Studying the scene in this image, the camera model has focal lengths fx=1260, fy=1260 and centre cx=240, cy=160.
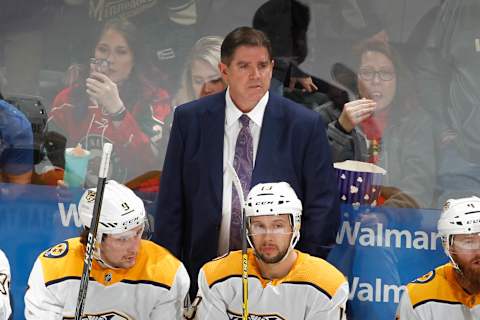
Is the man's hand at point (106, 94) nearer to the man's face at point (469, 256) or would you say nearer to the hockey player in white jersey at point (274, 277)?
the hockey player in white jersey at point (274, 277)

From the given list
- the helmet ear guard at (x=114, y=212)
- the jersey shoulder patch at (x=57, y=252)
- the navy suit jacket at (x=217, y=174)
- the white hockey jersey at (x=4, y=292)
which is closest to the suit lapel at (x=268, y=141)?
the navy suit jacket at (x=217, y=174)

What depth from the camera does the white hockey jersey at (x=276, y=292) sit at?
190 inches

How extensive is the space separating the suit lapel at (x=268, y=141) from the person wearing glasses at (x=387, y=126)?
430mm

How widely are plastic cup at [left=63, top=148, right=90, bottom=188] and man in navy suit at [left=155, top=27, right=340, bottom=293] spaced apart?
2.25 feet

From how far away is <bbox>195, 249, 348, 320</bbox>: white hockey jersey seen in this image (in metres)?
4.82

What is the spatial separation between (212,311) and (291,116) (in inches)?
40.2

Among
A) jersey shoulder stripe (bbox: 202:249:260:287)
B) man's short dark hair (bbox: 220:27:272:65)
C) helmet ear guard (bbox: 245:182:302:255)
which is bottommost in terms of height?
jersey shoulder stripe (bbox: 202:249:260:287)

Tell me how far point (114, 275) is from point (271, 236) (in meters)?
0.65

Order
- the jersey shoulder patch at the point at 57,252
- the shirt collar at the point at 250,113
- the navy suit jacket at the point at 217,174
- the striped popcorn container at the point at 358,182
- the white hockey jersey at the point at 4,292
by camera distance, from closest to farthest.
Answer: the white hockey jersey at the point at 4,292 < the jersey shoulder patch at the point at 57,252 < the navy suit jacket at the point at 217,174 < the shirt collar at the point at 250,113 < the striped popcorn container at the point at 358,182

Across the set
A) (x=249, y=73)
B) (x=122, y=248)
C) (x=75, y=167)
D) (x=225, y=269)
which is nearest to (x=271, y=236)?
(x=225, y=269)

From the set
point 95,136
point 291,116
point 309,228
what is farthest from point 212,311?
point 95,136

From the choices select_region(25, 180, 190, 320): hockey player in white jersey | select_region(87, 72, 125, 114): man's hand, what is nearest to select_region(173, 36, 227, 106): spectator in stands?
select_region(87, 72, 125, 114): man's hand

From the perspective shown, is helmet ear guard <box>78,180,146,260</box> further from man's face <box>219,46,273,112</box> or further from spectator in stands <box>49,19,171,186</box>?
spectator in stands <box>49,19,171,186</box>

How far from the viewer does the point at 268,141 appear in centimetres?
540
